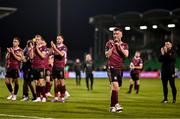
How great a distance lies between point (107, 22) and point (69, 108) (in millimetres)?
59285

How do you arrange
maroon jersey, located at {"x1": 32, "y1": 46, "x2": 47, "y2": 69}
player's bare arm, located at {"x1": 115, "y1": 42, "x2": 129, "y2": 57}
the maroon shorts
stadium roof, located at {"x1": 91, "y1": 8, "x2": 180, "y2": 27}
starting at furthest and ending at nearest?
stadium roof, located at {"x1": 91, "y1": 8, "x2": 180, "y2": 27} → maroon jersey, located at {"x1": 32, "y1": 46, "x2": 47, "y2": 69} → the maroon shorts → player's bare arm, located at {"x1": 115, "y1": 42, "x2": 129, "y2": 57}

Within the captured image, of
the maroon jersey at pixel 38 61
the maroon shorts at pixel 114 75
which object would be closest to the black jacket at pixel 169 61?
the maroon shorts at pixel 114 75

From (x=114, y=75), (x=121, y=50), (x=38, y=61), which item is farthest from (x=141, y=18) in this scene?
(x=121, y=50)

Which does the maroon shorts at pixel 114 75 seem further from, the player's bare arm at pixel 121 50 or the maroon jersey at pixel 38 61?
the maroon jersey at pixel 38 61

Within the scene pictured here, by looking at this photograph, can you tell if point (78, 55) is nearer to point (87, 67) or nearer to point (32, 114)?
point (87, 67)

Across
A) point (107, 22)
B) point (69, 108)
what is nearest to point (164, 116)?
point (69, 108)

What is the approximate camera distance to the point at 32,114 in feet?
44.4

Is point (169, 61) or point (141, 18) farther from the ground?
point (141, 18)

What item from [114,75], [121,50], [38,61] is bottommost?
[114,75]

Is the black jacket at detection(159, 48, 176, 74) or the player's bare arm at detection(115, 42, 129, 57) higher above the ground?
the player's bare arm at detection(115, 42, 129, 57)

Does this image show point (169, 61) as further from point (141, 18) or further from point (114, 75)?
point (141, 18)

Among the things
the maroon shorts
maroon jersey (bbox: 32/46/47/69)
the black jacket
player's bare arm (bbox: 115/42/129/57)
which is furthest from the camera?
the black jacket

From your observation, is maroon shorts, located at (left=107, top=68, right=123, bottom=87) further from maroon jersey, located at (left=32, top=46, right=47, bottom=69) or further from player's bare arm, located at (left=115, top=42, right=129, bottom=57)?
maroon jersey, located at (left=32, top=46, right=47, bottom=69)

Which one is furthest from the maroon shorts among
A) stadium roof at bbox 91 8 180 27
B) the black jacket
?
stadium roof at bbox 91 8 180 27
